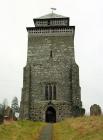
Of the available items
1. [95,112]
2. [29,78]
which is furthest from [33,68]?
[95,112]

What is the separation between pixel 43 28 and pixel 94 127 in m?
29.1

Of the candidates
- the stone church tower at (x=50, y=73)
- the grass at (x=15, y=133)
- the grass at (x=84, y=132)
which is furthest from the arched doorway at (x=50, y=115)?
the grass at (x=15, y=133)

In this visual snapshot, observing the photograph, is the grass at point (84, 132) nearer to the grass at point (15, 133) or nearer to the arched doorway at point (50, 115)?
the grass at point (15, 133)

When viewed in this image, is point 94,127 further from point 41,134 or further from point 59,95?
point 59,95

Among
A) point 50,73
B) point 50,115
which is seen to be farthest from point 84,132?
point 50,73

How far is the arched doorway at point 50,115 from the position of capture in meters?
52.6

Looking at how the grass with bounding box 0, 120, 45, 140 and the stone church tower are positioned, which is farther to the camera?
the stone church tower

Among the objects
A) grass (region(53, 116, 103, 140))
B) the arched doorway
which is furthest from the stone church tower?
grass (region(53, 116, 103, 140))

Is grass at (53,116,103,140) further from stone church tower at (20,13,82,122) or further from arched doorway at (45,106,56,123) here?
arched doorway at (45,106,56,123)

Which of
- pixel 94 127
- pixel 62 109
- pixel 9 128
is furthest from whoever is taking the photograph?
pixel 62 109

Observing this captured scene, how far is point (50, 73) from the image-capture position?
175 ft

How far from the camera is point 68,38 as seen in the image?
2178 inches

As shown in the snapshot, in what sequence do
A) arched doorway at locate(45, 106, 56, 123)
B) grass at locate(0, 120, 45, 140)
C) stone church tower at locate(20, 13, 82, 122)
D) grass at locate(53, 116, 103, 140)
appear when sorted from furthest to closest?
A: arched doorway at locate(45, 106, 56, 123) < stone church tower at locate(20, 13, 82, 122) < grass at locate(0, 120, 45, 140) < grass at locate(53, 116, 103, 140)

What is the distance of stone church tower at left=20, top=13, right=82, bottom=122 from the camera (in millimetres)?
51625
